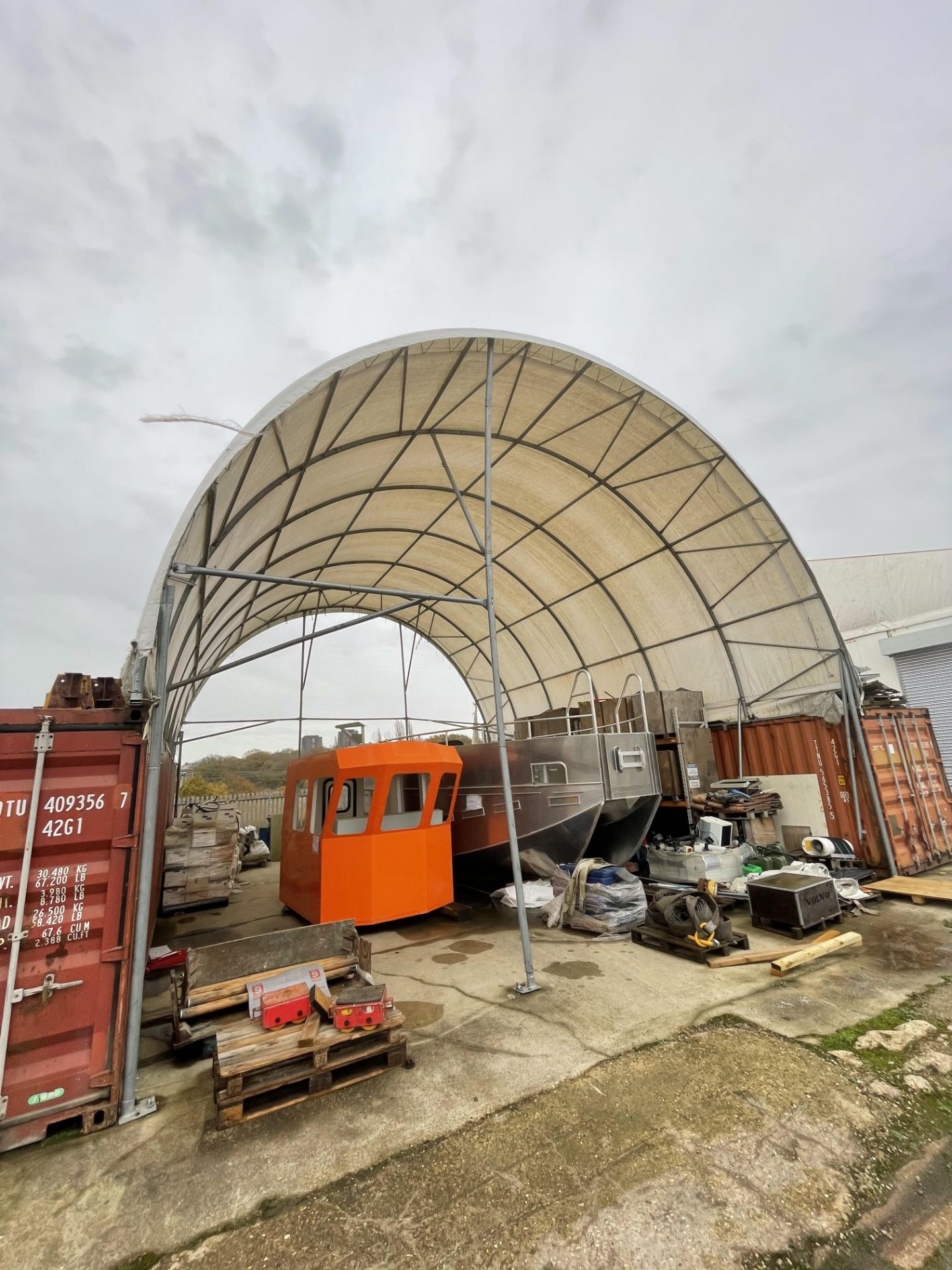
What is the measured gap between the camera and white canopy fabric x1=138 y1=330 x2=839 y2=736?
22.6ft

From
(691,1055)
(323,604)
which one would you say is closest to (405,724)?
(323,604)

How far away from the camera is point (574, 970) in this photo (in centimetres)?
620

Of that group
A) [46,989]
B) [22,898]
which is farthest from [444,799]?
[22,898]

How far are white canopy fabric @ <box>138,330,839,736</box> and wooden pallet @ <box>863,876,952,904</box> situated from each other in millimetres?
3307

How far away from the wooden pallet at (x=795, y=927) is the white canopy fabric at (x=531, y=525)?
4.44m

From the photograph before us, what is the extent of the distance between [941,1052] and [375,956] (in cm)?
594

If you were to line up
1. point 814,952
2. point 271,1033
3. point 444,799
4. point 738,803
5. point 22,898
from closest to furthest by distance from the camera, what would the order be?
point 22,898 < point 271,1033 < point 814,952 < point 444,799 < point 738,803

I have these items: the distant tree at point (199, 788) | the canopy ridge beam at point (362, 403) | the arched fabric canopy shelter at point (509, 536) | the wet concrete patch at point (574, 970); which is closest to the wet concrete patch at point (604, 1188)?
the arched fabric canopy shelter at point (509, 536)

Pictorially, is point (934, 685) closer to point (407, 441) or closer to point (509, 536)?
point (509, 536)

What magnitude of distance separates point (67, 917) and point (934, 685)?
2003 centimetres

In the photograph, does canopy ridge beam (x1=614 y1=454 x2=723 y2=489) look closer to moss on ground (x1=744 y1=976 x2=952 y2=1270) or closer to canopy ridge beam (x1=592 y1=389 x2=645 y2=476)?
canopy ridge beam (x1=592 y1=389 x2=645 y2=476)

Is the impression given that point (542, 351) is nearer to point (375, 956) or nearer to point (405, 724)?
point (375, 956)

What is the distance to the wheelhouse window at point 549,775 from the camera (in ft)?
28.9

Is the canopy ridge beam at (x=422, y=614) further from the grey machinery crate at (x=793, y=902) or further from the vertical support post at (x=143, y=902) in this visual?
the vertical support post at (x=143, y=902)
